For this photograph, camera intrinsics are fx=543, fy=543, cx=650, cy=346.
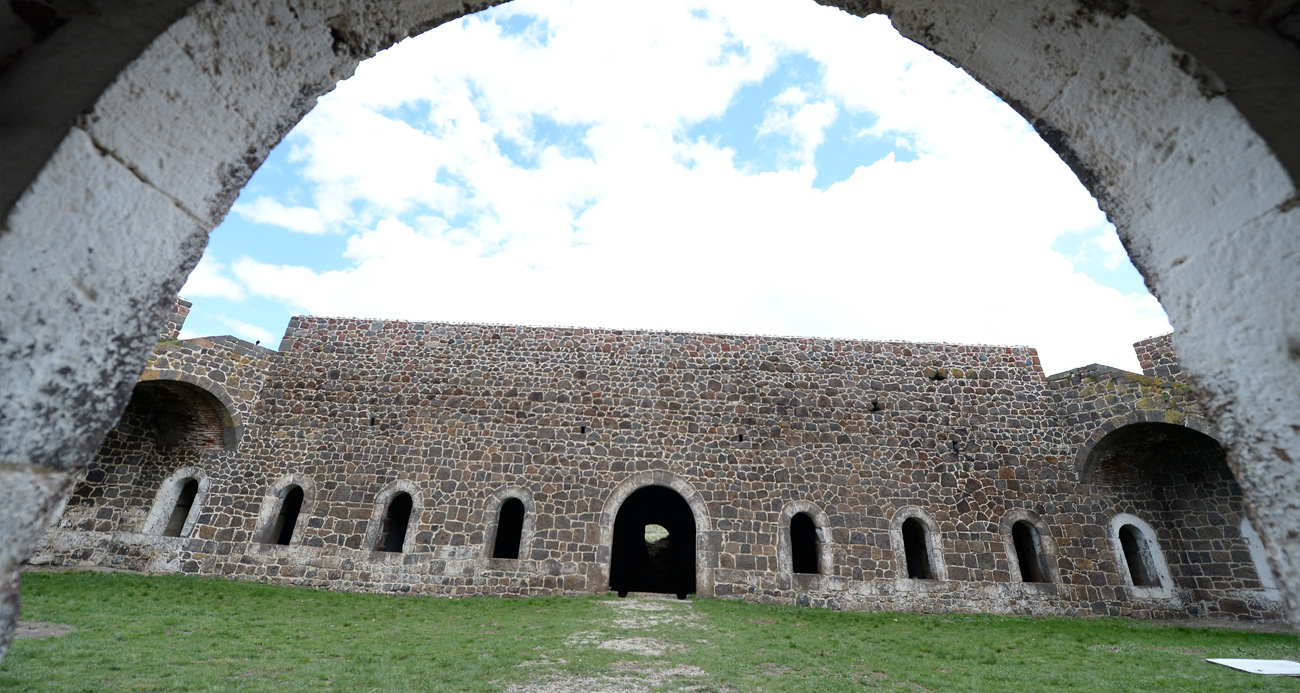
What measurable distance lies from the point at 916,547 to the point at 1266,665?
5004mm

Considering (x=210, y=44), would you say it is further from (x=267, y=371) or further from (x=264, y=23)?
(x=267, y=371)

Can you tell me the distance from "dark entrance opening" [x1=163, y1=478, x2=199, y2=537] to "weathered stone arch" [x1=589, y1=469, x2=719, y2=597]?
8006 millimetres

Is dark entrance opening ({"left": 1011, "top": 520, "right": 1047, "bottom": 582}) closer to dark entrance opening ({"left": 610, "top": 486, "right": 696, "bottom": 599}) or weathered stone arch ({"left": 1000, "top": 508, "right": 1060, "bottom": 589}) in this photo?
weathered stone arch ({"left": 1000, "top": 508, "right": 1060, "bottom": 589})

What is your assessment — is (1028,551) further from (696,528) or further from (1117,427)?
(696,528)

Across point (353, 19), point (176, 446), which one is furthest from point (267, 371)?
point (353, 19)

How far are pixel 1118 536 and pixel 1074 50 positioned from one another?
39.9 ft

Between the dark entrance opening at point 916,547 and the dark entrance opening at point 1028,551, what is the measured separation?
1607 millimetres

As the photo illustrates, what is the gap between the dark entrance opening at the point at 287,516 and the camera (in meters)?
10.6

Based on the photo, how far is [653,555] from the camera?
15336mm

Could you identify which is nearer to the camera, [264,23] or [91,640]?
[264,23]

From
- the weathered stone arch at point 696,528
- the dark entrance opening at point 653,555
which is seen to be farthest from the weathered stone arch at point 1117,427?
the dark entrance opening at point 653,555

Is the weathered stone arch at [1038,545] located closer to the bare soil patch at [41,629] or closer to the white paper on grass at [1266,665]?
the white paper on grass at [1266,665]

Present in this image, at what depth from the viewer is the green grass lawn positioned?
16.2 ft

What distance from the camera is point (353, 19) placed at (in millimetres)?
2070
